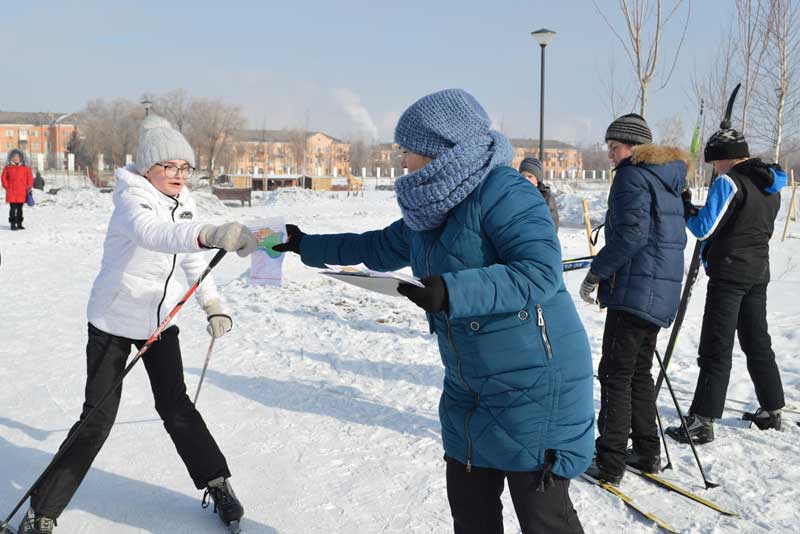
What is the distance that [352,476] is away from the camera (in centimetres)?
370

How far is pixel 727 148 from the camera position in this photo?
414cm

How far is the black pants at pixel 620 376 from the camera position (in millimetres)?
3506

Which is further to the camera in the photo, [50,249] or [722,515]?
[50,249]

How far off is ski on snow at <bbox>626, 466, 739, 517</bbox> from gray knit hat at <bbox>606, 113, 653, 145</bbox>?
1777 millimetres

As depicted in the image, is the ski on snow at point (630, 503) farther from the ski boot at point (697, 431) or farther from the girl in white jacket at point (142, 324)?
the girl in white jacket at point (142, 324)

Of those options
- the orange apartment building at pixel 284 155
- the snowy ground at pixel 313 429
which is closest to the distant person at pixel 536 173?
the snowy ground at pixel 313 429

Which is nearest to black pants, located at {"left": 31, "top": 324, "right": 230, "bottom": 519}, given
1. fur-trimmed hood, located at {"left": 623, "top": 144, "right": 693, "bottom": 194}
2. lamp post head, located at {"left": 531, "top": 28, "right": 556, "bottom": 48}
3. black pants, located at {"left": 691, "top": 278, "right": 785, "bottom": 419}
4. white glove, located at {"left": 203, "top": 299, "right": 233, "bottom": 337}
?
white glove, located at {"left": 203, "top": 299, "right": 233, "bottom": 337}

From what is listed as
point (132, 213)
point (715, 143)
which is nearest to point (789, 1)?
point (715, 143)

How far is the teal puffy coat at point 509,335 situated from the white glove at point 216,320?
1.55 m

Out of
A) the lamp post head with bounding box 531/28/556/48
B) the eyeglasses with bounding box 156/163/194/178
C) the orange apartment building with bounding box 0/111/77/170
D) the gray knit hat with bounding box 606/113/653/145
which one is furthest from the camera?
the orange apartment building with bounding box 0/111/77/170

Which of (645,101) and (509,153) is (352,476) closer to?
(509,153)

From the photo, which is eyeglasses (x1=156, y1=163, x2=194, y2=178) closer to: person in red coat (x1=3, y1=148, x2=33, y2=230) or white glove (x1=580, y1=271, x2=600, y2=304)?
white glove (x1=580, y1=271, x2=600, y2=304)

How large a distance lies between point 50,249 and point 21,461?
33.7ft

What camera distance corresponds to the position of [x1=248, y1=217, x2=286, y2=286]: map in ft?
9.10
